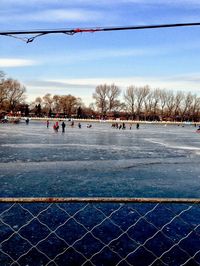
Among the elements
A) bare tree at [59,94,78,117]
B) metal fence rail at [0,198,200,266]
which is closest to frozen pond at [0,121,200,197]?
metal fence rail at [0,198,200,266]

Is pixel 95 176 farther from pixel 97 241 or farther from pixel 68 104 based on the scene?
pixel 68 104

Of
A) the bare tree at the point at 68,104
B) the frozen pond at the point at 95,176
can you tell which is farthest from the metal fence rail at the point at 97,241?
the bare tree at the point at 68,104

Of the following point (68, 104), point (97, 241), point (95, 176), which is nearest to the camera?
point (97, 241)

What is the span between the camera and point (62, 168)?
18547 millimetres

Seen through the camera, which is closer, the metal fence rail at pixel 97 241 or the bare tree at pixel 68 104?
the metal fence rail at pixel 97 241

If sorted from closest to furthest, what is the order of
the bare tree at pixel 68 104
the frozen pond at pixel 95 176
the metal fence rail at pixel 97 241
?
the metal fence rail at pixel 97 241 < the frozen pond at pixel 95 176 < the bare tree at pixel 68 104

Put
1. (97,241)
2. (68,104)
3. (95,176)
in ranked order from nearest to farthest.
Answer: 1. (97,241)
2. (95,176)
3. (68,104)

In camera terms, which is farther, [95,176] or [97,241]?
[95,176]

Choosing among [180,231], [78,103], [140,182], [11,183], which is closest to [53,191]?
[11,183]

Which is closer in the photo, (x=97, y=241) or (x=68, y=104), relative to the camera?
(x=97, y=241)

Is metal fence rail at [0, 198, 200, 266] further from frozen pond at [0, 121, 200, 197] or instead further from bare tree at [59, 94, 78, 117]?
bare tree at [59, 94, 78, 117]

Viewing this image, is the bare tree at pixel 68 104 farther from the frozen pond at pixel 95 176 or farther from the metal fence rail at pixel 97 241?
the metal fence rail at pixel 97 241

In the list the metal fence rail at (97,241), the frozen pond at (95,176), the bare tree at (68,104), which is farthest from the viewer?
the bare tree at (68,104)

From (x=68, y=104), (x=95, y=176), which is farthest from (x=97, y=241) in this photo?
(x=68, y=104)
